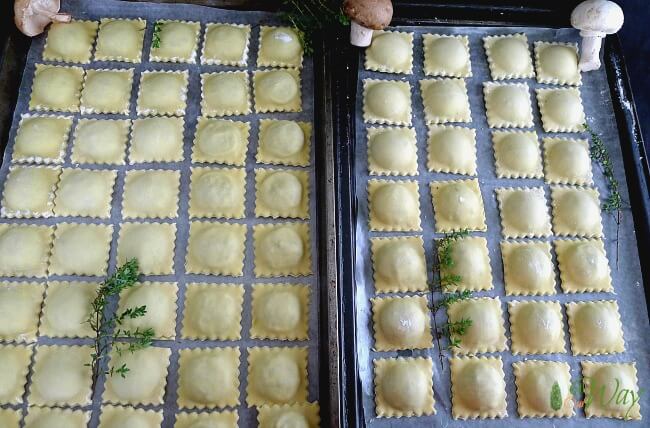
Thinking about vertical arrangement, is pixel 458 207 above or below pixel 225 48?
below

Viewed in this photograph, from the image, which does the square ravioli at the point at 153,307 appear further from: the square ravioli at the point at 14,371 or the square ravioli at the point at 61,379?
the square ravioli at the point at 14,371

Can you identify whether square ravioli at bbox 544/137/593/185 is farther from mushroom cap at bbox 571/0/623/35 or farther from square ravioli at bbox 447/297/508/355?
square ravioli at bbox 447/297/508/355

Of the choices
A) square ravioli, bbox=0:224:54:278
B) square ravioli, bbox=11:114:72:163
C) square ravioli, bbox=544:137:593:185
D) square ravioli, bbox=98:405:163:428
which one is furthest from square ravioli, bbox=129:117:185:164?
square ravioli, bbox=544:137:593:185

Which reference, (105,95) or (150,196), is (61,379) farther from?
(105,95)

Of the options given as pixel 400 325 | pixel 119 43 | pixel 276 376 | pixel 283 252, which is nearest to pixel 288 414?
pixel 276 376

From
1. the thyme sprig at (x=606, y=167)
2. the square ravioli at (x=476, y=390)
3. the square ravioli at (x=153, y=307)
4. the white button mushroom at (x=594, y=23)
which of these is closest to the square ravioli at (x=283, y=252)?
the square ravioli at (x=153, y=307)
